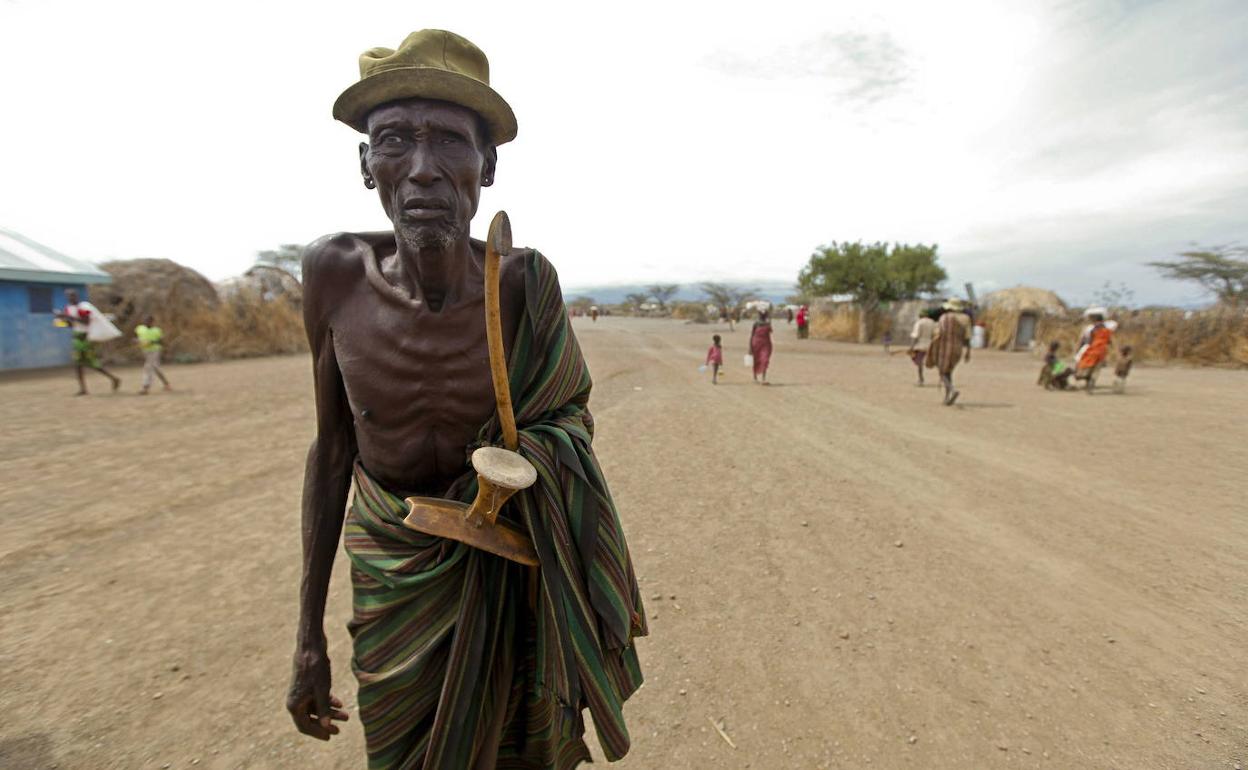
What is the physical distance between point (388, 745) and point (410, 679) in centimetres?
17

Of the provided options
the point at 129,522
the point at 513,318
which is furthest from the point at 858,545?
the point at 129,522

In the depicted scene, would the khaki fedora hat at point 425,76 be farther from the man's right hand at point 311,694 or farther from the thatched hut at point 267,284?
the thatched hut at point 267,284

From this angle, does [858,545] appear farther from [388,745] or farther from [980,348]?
[980,348]

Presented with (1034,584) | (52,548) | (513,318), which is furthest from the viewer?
(52,548)

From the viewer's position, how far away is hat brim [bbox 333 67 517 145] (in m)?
1.14

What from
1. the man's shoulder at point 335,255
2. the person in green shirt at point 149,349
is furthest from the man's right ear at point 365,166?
the person in green shirt at point 149,349

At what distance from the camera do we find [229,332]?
16.1 metres

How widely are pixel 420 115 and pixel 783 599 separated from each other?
9.96 ft

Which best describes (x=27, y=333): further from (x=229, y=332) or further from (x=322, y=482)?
(x=322, y=482)

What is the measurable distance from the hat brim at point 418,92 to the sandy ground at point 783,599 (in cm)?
223

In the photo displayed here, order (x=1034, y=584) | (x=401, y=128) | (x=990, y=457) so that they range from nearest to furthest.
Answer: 1. (x=401, y=128)
2. (x=1034, y=584)
3. (x=990, y=457)

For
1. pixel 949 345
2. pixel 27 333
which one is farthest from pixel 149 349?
pixel 949 345

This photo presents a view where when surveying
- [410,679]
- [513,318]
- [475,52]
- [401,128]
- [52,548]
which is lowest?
[52,548]

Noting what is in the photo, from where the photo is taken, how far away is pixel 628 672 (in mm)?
1354
